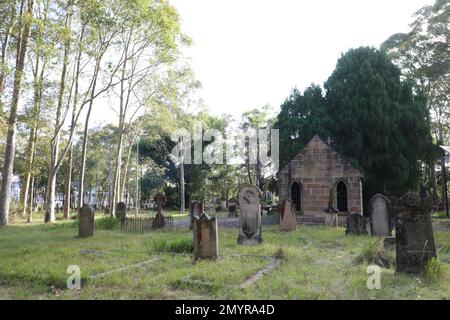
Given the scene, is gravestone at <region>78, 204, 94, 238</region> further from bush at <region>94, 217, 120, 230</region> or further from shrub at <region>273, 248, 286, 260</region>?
shrub at <region>273, 248, 286, 260</region>

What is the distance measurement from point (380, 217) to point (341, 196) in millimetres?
5418

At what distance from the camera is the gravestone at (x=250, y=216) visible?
35.6 ft

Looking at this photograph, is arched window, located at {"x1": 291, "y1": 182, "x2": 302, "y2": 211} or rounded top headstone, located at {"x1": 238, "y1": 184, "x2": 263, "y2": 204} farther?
arched window, located at {"x1": 291, "y1": 182, "x2": 302, "y2": 211}

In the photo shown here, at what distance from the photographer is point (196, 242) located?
799cm

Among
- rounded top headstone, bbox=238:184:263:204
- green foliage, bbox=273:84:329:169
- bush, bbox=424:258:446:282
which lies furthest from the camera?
green foliage, bbox=273:84:329:169

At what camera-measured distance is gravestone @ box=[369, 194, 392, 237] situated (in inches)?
479

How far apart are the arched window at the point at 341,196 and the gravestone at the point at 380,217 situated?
206 inches

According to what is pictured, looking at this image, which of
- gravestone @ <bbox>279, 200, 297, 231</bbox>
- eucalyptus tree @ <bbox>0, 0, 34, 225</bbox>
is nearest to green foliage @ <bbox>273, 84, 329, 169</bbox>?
gravestone @ <bbox>279, 200, 297, 231</bbox>

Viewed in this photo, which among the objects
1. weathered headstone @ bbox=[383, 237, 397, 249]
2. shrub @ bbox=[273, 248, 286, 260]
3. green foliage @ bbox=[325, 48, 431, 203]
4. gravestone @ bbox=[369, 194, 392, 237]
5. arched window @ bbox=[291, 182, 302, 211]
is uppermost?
green foliage @ bbox=[325, 48, 431, 203]

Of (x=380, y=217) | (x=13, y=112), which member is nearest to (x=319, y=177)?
(x=380, y=217)

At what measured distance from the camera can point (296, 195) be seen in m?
18.5

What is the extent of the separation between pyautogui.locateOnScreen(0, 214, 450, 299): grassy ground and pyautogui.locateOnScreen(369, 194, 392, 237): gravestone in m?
2.26

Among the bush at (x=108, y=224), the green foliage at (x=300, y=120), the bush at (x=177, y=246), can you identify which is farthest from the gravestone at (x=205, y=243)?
the green foliage at (x=300, y=120)

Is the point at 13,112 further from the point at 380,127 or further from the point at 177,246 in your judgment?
the point at 380,127
